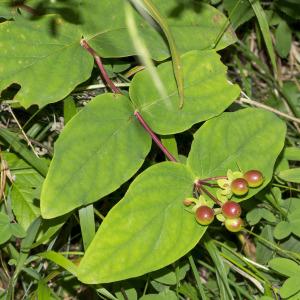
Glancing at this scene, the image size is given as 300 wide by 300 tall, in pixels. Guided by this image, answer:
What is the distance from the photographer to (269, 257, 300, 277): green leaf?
67.4 inches

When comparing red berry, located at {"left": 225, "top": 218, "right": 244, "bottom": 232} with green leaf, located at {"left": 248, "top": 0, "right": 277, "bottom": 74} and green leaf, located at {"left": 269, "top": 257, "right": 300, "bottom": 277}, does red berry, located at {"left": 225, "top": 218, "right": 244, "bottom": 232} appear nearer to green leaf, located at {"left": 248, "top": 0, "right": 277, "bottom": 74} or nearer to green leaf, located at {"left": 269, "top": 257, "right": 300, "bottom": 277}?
green leaf, located at {"left": 269, "top": 257, "right": 300, "bottom": 277}

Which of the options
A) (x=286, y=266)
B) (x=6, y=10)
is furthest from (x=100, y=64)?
(x=286, y=266)

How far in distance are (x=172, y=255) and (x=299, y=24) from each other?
1196 mm

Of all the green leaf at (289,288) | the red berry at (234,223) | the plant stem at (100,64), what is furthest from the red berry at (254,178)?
the plant stem at (100,64)

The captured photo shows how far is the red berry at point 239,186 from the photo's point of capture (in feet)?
4.97

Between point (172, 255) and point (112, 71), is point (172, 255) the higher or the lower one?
the lower one

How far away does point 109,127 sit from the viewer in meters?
1.58

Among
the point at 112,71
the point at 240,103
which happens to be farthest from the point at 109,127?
the point at 240,103

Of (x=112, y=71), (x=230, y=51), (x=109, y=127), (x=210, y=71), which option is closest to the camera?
(x=109, y=127)

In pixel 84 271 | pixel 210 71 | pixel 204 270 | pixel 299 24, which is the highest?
pixel 210 71

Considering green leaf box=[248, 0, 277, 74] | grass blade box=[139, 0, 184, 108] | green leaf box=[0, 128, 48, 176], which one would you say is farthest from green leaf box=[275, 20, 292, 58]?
green leaf box=[0, 128, 48, 176]

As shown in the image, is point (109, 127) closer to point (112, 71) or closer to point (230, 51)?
point (112, 71)

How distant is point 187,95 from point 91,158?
32cm

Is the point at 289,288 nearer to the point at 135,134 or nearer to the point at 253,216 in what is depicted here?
the point at 253,216
